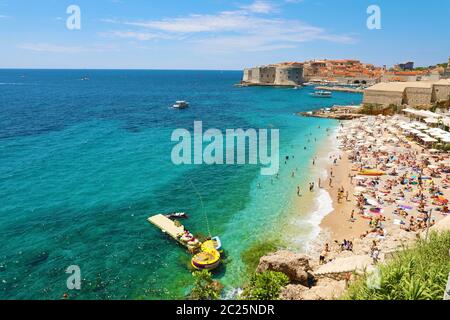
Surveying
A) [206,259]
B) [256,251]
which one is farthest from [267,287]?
[256,251]

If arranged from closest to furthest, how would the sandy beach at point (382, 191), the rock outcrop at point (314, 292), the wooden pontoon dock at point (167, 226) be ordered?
the rock outcrop at point (314, 292), the sandy beach at point (382, 191), the wooden pontoon dock at point (167, 226)

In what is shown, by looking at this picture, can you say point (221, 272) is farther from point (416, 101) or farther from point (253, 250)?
point (416, 101)

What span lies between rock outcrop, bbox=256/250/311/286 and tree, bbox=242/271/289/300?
1.63 meters

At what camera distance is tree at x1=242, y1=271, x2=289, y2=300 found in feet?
43.9

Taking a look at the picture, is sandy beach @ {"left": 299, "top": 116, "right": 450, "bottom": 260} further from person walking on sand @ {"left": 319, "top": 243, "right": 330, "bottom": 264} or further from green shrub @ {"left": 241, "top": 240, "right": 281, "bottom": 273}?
green shrub @ {"left": 241, "top": 240, "right": 281, "bottom": 273}

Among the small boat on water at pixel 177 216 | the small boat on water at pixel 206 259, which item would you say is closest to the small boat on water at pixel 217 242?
the small boat on water at pixel 206 259

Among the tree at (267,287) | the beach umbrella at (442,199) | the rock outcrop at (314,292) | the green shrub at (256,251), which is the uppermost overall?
the beach umbrella at (442,199)

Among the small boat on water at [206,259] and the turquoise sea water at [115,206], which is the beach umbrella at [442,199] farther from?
the small boat on water at [206,259]

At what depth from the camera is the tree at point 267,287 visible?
13367mm

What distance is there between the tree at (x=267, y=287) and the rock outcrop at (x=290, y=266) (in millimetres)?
1629

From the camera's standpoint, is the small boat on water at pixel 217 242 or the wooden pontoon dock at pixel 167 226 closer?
the small boat on water at pixel 217 242

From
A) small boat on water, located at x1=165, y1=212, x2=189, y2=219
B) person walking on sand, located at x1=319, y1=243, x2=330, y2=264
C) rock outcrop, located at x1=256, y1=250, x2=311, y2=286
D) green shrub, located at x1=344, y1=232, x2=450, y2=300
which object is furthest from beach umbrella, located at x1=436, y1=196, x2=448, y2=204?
small boat on water, located at x1=165, y1=212, x2=189, y2=219

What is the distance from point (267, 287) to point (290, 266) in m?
2.86
